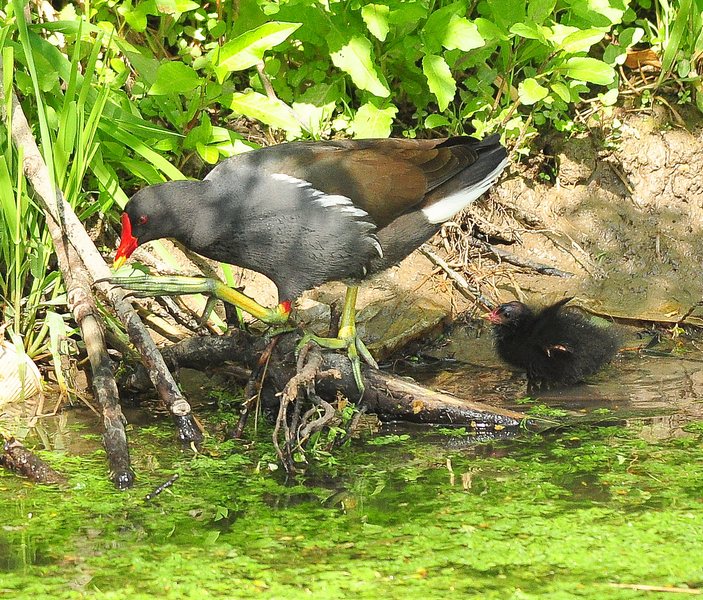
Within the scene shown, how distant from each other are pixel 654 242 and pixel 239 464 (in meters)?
2.80

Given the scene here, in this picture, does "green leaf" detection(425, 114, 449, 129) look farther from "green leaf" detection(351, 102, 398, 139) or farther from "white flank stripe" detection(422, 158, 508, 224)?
"white flank stripe" detection(422, 158, 508, 224)

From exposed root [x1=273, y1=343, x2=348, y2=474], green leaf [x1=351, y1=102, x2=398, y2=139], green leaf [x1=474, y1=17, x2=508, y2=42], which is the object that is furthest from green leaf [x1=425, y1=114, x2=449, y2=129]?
exposed root [x1=273, y1=343, x2=348, y2=474]

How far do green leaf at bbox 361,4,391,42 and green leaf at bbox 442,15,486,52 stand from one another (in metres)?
0.28

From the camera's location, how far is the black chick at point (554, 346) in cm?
404

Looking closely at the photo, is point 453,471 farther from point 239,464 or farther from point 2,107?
point 2,107

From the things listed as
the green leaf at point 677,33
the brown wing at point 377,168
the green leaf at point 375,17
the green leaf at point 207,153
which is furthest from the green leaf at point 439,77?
the green leaf at point 677,33

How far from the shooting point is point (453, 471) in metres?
3.04

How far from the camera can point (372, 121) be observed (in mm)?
4516

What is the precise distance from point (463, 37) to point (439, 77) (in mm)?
203

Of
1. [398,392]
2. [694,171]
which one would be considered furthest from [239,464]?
[694,171]

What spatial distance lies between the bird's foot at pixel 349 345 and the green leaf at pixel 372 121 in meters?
1.16

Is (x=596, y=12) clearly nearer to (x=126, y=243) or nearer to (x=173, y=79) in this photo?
(x=173, y=79)

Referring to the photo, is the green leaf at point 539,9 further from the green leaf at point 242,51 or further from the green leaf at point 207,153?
the green leaf at point 207,153

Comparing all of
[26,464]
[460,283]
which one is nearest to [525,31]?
[460,283]
